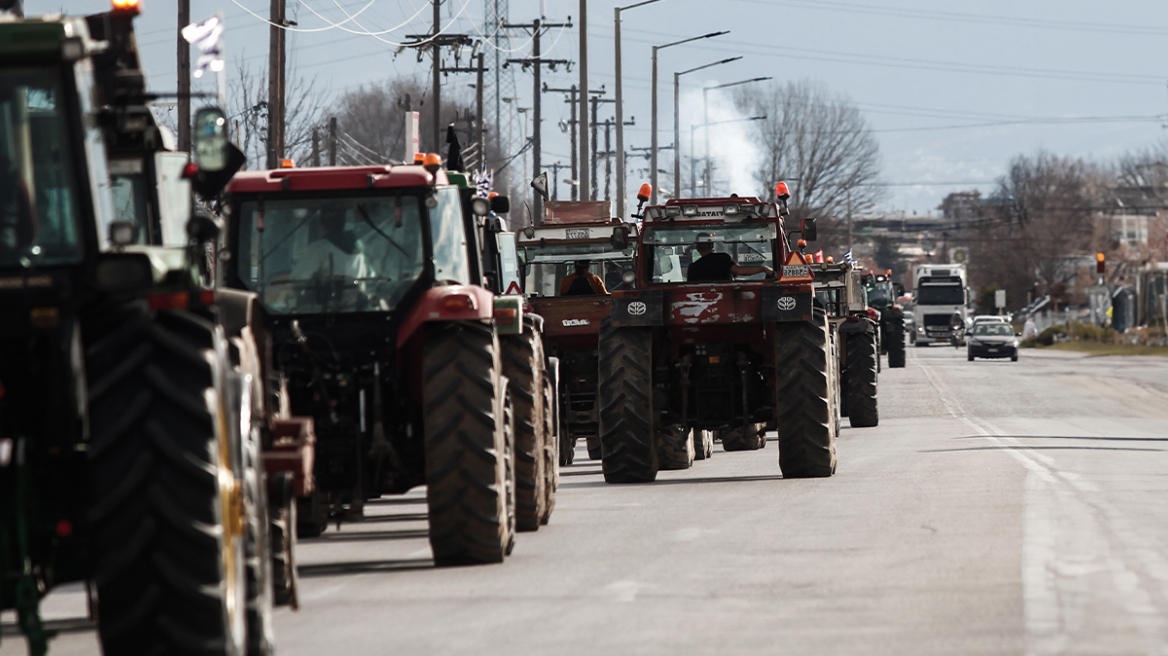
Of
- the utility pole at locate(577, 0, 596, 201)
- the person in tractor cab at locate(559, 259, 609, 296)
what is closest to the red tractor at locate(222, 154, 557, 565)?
the person in tractor cab at locate(559, 259, 609, 296)

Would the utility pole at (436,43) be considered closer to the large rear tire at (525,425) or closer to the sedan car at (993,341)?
the sedan car at (993,341)

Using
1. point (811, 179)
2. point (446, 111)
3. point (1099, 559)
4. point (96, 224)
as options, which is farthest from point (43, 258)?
point (446, 111)

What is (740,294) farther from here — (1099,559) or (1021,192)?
(1021,192)

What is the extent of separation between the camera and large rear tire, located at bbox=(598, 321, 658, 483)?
62.1ft

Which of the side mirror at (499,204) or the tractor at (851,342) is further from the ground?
the side mirror at (499,204)

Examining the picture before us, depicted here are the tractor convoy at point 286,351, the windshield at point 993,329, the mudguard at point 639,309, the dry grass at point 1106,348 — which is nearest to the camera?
the tractor convoy at point 286,351

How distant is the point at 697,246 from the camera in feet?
65.4

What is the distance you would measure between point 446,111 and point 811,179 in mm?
37383

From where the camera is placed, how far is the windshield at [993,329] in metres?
70.2

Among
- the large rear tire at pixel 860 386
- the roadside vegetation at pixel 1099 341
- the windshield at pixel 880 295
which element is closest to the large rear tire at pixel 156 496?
the large rear tire at pixel 860 386

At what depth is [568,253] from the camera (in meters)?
23.4

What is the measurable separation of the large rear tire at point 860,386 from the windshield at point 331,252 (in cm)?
1893

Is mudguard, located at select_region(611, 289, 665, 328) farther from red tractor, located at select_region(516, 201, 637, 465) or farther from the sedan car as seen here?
the sedan car

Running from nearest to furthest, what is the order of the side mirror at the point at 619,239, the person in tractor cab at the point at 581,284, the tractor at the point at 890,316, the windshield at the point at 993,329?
1. the side mirror at the point at 619,239
2. the person in tractor cab at the point at 581,284
3. the tractor at the point at 890,316
4. the windshield at the point at 993,329
